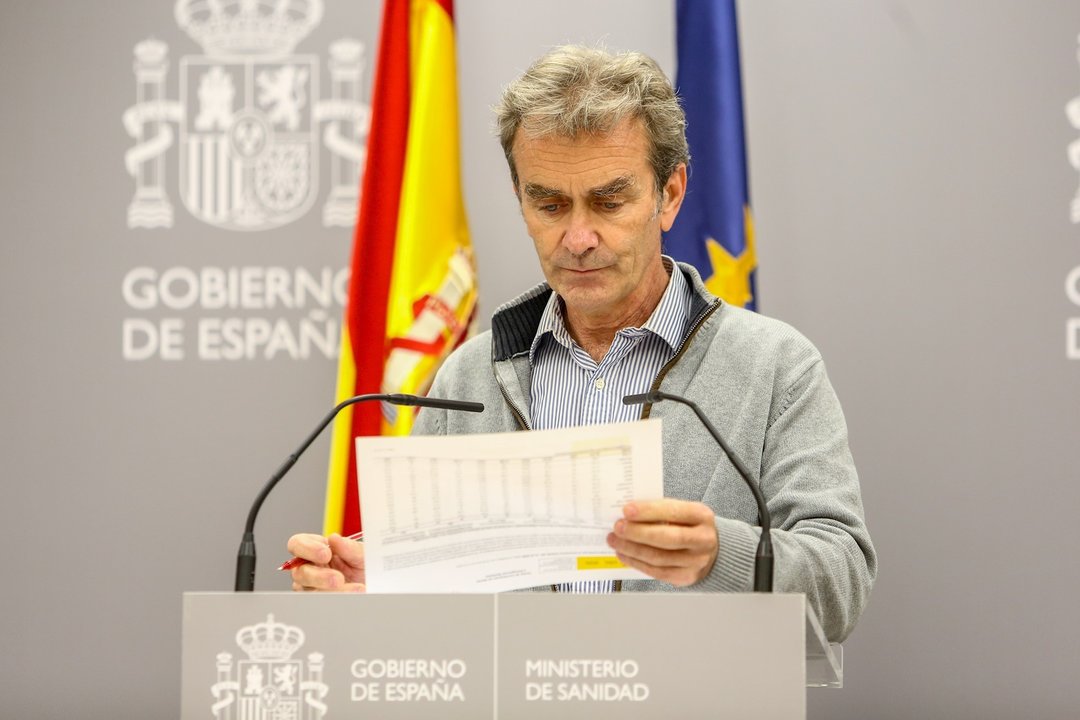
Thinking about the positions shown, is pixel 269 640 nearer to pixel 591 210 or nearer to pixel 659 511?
pixel 659 511

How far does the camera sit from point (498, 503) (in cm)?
134

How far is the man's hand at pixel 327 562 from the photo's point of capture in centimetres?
157

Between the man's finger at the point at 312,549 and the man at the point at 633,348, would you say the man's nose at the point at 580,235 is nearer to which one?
the man at the point at 633,348

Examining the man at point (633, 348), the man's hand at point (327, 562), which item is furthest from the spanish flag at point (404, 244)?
the man's hand at point (327, 562)

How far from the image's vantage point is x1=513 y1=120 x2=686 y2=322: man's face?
188 centimetres

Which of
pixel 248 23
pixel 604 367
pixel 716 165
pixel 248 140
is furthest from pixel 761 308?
pixel 248 23

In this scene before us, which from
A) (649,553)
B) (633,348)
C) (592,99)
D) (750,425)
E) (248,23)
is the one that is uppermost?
(248,23)

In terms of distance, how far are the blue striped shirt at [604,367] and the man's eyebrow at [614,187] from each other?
0.71ft

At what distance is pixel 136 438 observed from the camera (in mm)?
3104

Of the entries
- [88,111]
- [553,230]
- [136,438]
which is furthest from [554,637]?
[88,111]

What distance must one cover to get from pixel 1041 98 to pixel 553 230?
170cm

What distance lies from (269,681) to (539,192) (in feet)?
3.20

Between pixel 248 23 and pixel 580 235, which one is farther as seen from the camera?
pixel 248 23

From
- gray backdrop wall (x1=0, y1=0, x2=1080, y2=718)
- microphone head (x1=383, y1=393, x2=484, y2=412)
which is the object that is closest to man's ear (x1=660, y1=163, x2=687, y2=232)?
microphone head (x1=383, y1=393, x2=484, y2=412)
